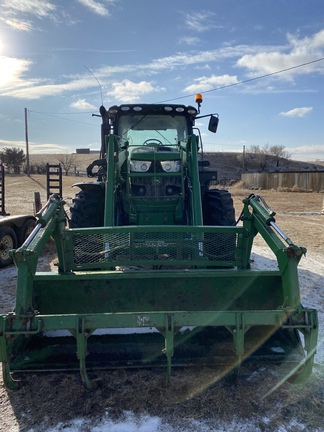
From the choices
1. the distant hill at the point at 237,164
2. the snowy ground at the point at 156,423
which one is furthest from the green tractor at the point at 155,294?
the distant hill at the point at 237,164

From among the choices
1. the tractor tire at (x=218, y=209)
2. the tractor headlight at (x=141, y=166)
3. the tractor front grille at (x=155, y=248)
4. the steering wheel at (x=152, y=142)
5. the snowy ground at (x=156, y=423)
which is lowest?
the snowy ground at (x=156, y=423)

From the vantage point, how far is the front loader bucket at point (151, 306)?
115 inches

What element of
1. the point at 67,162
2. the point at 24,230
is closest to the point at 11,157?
the point at 67,162

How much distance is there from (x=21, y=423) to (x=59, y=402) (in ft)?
1.06

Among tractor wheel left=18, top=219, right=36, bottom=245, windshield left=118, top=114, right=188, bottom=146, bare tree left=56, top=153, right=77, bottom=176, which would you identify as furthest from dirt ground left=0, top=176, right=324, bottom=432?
bare tree left=56, top=153, right=77, bottom=176

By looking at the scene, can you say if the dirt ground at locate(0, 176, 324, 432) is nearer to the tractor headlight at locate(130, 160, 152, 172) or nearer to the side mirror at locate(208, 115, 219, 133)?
the tractor headlight at locate(130, 160, 152, 172)

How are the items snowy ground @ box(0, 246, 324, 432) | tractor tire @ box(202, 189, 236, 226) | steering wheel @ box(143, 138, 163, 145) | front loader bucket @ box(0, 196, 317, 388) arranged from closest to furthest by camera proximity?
snowy ground @ box(0, 246, 324, 432) → front loader bucket @ box(0, 196, 317, 388) → tractor tire @ box(202, 189, 236, 226) → steering wheel @ box(143, 138, 163, 145)

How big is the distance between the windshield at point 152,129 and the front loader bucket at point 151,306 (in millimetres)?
2234

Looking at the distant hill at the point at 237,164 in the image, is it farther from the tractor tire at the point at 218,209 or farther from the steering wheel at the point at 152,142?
the steering wheel at the point at 152,142

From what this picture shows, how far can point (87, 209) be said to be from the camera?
612 centimetres

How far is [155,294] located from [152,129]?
339 cm

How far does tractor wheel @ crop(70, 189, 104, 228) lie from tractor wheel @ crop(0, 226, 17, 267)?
186 cm

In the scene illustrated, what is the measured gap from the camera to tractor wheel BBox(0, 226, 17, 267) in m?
7.03

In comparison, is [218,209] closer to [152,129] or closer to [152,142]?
[152,142]
